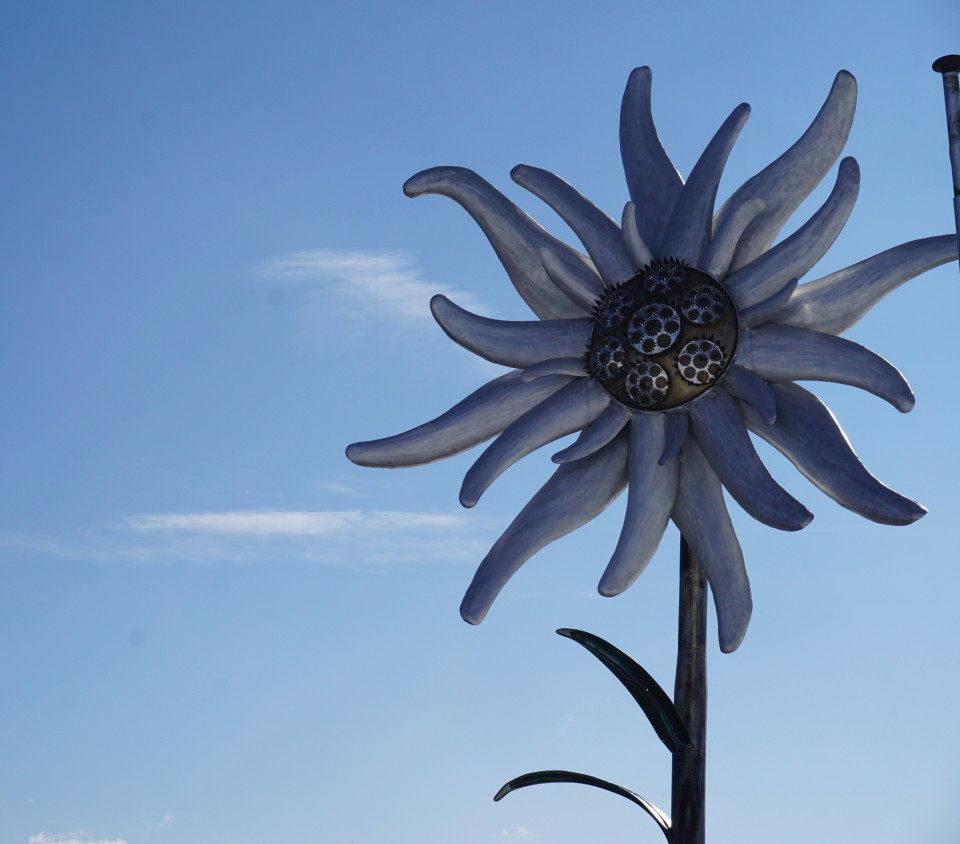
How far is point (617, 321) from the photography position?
19422mm

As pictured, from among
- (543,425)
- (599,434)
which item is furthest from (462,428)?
(599,434)

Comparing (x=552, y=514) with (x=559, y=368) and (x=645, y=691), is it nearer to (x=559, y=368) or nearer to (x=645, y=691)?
(x=559, y=368)

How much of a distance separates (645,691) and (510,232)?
19.7 ft

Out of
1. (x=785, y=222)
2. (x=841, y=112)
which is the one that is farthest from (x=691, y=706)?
(x=841, y=112)

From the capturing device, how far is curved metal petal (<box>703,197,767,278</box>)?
19000 mm

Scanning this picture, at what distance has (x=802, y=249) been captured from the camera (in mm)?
18625

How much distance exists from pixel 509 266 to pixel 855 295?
4407 millimetres

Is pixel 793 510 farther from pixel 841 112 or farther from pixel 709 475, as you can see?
pixel 841 112

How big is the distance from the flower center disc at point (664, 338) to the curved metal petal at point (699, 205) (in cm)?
23

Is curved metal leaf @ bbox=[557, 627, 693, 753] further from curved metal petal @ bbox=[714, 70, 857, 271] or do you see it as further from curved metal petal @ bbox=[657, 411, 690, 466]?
curved metal petal @ bbox=[714, 70, 857, 271]

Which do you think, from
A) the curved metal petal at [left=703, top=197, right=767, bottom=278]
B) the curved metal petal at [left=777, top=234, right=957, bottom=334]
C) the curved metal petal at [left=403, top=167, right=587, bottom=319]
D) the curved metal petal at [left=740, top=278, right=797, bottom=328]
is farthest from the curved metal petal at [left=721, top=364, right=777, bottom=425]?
the curved metal petal at [left=403, top=167, right=587, bottom=319]

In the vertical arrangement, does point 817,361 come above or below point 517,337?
below

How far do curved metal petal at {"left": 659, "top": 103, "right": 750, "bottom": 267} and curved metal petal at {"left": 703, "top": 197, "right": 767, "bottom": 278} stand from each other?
0.18 m

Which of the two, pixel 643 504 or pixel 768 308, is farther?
pixel 768 308
